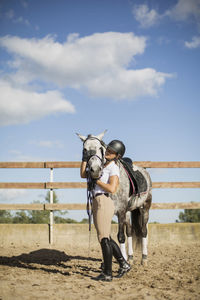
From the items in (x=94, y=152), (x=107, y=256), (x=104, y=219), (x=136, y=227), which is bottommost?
(x=107, y=256)

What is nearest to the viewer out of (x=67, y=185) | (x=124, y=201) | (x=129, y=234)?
(x=124, y=201)

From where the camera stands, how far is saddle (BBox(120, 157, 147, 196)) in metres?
5.15

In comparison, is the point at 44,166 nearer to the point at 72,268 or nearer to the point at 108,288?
the point at 72,268

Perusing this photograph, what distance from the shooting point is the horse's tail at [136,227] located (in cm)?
578

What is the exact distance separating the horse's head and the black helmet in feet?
0.49

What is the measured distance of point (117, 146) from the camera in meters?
4.35

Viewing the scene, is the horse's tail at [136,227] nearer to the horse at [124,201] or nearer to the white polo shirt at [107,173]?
the horse at [124,201]

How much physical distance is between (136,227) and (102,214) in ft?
7.31

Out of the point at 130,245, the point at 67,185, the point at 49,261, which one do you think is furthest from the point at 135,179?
the point at 67,185

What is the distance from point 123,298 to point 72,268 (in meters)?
2.02

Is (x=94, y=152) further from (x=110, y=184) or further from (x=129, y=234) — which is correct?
(x=129, y=234)

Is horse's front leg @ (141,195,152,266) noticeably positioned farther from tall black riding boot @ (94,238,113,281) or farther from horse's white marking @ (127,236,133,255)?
tall black riding boot @ (94,238,113,281)

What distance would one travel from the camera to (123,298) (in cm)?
329

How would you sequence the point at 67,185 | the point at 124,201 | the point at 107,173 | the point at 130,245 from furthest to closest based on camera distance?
the point at 67,185, the point at 130,245, the point at 124,201, the point at 107,173
